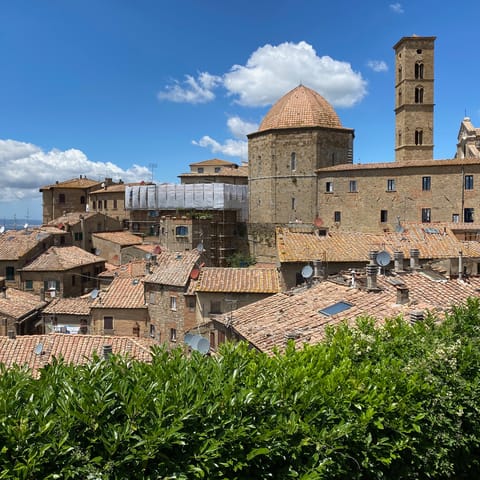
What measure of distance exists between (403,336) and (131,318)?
973 inches

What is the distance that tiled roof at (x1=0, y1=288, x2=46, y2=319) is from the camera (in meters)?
31.7

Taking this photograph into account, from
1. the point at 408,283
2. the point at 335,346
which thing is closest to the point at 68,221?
the point at 408,283

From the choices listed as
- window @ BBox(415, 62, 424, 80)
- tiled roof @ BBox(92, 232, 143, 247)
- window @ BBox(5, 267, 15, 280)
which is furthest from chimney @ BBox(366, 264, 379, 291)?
window @ BBox(415, 62, 424, 80)

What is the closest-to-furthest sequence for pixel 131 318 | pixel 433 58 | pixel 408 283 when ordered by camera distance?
pixel 408 283
pixel 131 318
pixel 433 58

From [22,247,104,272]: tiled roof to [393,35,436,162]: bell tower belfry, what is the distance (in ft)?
125

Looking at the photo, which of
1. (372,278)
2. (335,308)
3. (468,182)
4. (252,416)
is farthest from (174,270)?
(468,182)

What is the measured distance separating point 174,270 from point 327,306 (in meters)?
16.7

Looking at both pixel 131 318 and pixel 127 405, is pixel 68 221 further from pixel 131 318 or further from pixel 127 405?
pixel 127 405

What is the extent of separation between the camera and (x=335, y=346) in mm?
8961

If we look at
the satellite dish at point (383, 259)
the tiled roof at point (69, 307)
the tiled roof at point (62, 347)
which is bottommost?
the tiled roof at point (69, 307)

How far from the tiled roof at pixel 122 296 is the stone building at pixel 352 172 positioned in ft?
64.4

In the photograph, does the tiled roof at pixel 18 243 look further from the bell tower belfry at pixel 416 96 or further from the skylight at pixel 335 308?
the bell tower belfry at pixel 416 96

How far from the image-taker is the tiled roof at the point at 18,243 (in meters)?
44.0

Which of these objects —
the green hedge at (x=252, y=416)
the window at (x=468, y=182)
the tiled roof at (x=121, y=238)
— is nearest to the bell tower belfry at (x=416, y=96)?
the window at (x=468, y=182)
